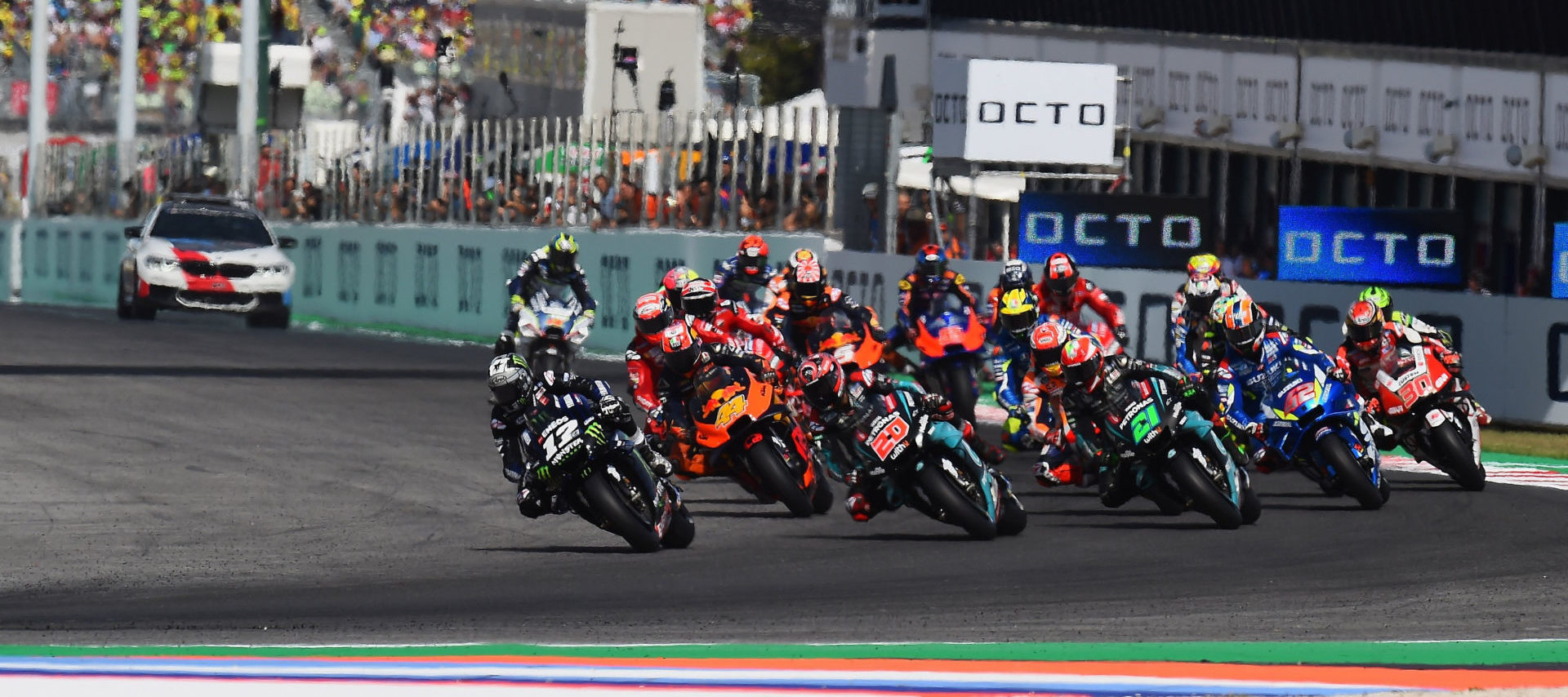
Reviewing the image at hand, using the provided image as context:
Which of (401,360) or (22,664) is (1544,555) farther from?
(401,360)

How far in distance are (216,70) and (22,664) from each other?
32.4 meters

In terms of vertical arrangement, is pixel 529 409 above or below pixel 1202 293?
below

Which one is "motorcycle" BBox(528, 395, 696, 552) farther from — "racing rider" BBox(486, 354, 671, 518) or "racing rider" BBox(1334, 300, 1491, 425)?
"racing rider" BBox(1334, 300, 1491, 425)

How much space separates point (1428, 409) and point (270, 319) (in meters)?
19.7

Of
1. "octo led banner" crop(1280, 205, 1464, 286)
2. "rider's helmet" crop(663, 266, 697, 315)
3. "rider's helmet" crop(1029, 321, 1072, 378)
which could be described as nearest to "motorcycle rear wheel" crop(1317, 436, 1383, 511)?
"rider's helmet" crop(1029, 321, 1072, 378)

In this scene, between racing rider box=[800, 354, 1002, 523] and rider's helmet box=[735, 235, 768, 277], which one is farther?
rider's helmet box=[735, 235, 768, 277]

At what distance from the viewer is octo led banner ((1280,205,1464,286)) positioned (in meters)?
20.5

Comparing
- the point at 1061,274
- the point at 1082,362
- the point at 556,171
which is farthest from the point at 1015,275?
the point at 556,171

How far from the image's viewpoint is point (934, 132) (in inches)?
963

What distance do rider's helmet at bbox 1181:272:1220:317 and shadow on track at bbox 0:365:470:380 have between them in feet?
30.0

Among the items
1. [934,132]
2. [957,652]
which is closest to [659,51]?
[934,132]

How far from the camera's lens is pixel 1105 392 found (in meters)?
13.3

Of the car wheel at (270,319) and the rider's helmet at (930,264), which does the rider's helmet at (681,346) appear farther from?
the car wheel at (270,319)

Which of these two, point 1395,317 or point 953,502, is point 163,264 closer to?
point 1395,317
